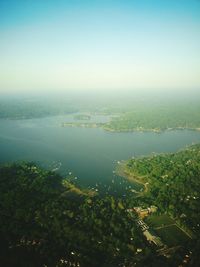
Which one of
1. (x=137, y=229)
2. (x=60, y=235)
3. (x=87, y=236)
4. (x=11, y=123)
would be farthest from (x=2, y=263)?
(x=11, y=123)

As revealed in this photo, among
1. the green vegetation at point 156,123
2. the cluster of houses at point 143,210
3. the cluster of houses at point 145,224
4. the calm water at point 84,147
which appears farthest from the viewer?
the green vegetation at point 156,123

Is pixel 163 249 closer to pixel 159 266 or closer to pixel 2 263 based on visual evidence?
pixel 159 266

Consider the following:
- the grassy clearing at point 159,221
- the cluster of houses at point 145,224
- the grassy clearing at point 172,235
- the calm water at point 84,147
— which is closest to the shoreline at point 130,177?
the calm water at point 84,147

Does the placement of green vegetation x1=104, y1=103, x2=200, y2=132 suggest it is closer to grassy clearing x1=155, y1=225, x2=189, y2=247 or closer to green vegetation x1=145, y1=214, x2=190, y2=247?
green vegetation x1=145, y1=214, x2=190, y2=247

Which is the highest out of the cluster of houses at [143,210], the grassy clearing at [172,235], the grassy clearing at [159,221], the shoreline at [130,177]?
the shoreline at [130,177]

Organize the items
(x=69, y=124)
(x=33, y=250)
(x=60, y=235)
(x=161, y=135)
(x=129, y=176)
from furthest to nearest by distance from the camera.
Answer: (x=69, y=124)
(x=161, y=135)
(x=129, y=176)
(x=60, y=235)
(x=33, y=250)

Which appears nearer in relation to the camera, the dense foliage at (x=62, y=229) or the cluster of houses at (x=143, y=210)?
the dense foliage at (x=62, y=229)

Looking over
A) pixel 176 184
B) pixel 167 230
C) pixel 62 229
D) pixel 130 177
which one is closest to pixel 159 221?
pixel 167 230

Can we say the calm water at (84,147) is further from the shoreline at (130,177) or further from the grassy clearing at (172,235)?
the grassy clearing at (172,235)
